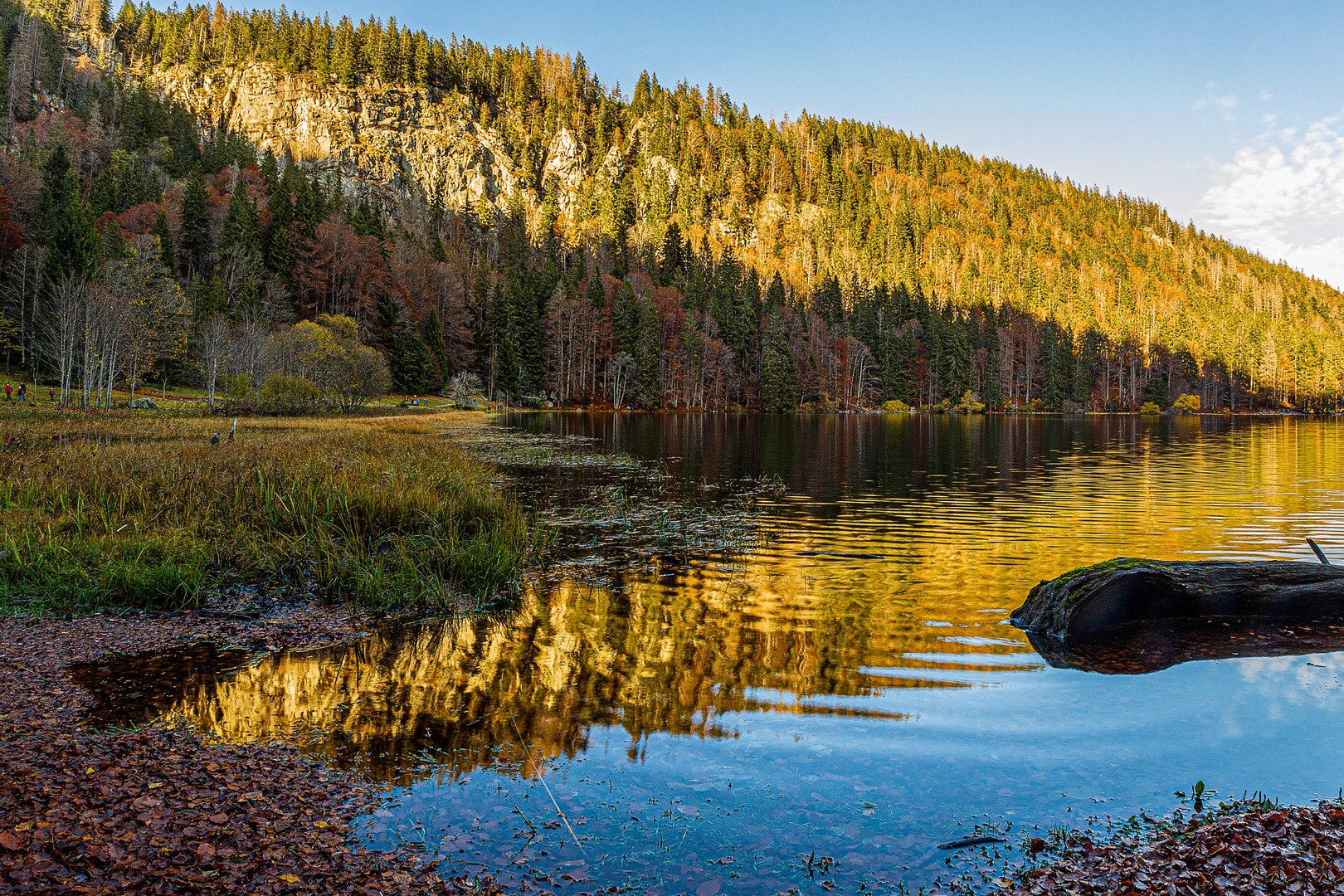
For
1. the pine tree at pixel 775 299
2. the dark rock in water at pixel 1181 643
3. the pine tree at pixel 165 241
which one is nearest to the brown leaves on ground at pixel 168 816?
the dark rock in water at pixel 1181 643

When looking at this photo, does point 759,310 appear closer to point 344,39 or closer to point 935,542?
point 935,542

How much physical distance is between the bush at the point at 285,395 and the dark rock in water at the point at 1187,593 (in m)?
55.8

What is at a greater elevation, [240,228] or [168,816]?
[240,228]

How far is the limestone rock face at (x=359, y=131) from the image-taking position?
183m

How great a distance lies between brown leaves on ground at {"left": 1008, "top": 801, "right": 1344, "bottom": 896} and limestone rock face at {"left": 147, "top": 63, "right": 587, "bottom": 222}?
647 feet

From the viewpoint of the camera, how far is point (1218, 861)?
4.52 meters

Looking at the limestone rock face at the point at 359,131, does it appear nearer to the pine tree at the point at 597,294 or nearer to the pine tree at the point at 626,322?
the pine tree at the point at 597,294

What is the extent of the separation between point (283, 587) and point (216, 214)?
11694cm

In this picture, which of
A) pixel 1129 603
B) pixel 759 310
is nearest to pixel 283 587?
pixel 1129 603

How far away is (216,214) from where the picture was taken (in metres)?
105

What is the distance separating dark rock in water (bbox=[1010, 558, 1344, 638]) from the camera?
33.5 ft

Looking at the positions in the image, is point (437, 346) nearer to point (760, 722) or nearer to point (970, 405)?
point (970, 405)

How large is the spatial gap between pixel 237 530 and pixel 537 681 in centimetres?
734

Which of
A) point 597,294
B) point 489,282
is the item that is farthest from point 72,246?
point 597,294
